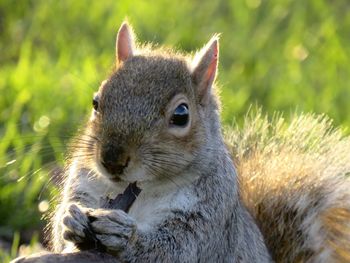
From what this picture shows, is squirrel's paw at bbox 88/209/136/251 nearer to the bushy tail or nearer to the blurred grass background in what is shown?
the bushy tail

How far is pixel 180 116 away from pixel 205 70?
0.82 feet

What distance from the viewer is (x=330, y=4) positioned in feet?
20.7

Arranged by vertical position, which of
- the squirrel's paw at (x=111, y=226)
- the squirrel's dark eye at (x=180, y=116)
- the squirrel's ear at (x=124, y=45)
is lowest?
the squirrel's paw at (x=111, y=226)

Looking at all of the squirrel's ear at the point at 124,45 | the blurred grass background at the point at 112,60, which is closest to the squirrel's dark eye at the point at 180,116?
the squirrel's ear at the point at 124,45

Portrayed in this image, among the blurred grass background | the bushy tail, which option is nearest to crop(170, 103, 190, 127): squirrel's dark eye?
the bushy tail

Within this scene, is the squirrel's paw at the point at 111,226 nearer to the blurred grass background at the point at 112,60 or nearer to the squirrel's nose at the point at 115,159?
the squirrel's nose at the point at 115,159

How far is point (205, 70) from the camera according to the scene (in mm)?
3668

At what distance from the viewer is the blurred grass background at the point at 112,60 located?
447cm

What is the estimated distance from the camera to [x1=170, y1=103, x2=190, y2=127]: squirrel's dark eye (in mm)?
3457

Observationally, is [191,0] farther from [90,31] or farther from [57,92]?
[57,92]

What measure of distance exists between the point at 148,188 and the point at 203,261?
250mm

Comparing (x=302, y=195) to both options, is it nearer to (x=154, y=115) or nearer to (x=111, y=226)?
(x=154, y=115)

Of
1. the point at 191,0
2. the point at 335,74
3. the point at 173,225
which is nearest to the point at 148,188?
the point at 173,225

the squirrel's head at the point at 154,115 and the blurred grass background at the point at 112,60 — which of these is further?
the blurred grass background at the point at 112,60
